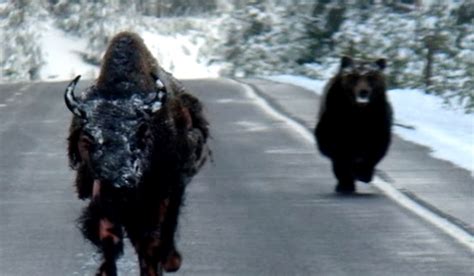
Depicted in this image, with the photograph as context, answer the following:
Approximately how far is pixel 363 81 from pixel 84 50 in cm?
4683

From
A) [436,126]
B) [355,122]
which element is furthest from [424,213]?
[436,126]

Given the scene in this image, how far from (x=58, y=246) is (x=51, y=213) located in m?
2.05

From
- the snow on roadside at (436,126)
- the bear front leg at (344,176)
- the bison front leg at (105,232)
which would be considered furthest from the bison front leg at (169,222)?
the snow on roadside at (436,126)

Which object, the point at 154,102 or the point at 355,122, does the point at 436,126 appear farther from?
the point at 154,102

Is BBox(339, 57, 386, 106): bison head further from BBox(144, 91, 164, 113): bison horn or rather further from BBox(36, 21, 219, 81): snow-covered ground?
BBox(36, 21, 219, 81): snow-covered ground

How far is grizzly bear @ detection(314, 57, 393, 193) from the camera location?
51.9 feet

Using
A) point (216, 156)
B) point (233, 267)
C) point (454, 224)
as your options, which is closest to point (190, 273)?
point (233, 267)

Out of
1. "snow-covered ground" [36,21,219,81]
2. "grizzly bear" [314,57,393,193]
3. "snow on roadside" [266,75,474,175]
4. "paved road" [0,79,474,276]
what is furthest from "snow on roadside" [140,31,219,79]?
"grizzly bear" [314,57,393,193]

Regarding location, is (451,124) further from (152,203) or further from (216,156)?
(152,203)

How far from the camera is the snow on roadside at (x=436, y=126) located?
64.1ft

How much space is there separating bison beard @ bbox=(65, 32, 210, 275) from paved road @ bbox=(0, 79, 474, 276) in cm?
140

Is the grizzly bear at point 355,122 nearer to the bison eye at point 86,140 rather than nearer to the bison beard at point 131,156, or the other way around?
the bison beard at point 131,156

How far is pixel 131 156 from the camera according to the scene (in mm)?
9156

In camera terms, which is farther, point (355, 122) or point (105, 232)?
point (355, 122)
